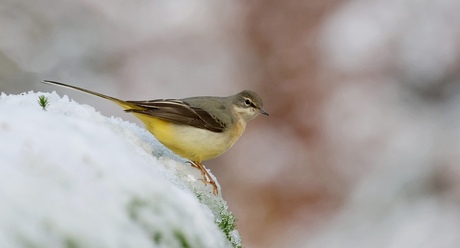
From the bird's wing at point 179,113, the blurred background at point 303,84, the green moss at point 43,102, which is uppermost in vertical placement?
the blurred background at point 303,84

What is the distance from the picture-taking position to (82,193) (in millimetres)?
2523

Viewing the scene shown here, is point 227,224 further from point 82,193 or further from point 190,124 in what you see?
point 190,124

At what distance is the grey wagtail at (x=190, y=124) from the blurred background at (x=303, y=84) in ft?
15.0

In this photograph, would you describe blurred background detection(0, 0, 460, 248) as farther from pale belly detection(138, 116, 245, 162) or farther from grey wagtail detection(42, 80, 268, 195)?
pale belly detection(138, 116, 245, 162)

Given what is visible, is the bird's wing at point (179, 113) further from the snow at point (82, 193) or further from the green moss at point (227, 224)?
the snow at point (82, 193)

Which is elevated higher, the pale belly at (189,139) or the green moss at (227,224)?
the pale belly at (189,139)

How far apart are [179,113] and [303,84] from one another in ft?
19.2

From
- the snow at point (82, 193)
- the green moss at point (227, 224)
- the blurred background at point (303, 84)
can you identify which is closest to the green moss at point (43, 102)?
the snow at point (82, 193)

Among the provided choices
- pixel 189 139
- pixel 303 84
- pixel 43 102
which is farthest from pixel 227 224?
pixel 303 84

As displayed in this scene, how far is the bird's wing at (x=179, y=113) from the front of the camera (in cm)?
478

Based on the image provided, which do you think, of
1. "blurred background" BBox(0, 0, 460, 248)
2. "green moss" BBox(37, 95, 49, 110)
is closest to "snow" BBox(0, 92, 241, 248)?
"green moss" BBox(37, 95, 49, 110)

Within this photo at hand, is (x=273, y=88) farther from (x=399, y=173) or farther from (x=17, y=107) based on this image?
(x=17, y=107)

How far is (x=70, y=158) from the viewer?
2.65 meters

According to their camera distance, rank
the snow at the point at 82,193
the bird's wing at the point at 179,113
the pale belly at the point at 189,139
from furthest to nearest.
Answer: the bird's wing at the point at 179,113 < the pale belly at the point at 189,139 < the snow at the point at 82,193
